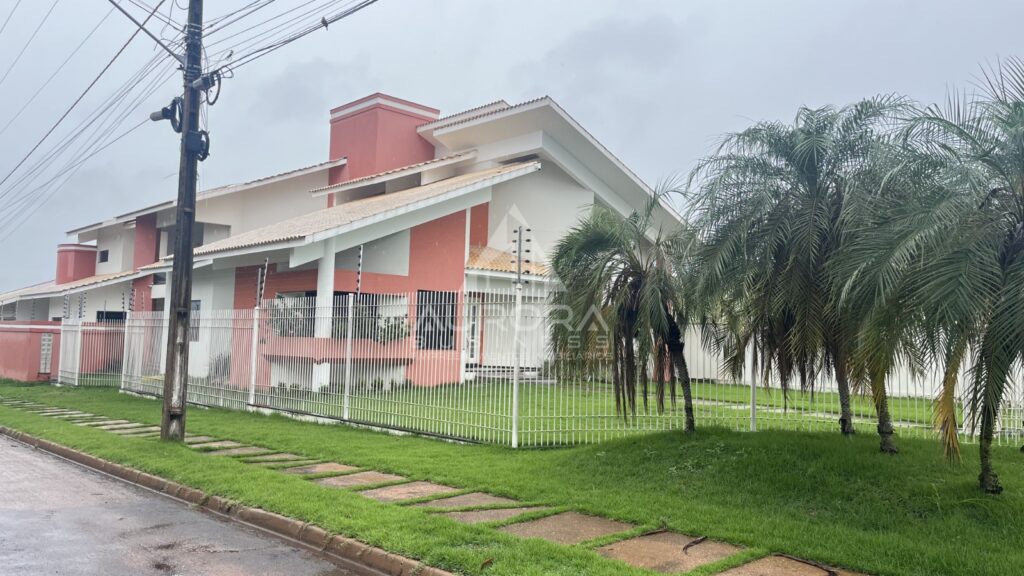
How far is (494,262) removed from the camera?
A: 2019 centimetres

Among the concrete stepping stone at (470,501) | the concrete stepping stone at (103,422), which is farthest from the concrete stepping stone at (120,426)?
the concrete stepping stone at (470,501)

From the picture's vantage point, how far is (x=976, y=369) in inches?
215

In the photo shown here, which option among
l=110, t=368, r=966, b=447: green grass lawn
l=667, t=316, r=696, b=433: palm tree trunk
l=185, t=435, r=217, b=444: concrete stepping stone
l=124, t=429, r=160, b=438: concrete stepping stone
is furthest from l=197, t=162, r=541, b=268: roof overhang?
l=667, t=316, r=696, b=433: palm tree trunk

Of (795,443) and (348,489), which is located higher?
(795,443)

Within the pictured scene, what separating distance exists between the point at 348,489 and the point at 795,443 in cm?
472

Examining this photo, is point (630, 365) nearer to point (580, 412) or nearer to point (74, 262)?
point (580, 412)

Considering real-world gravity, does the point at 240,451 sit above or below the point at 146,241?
below

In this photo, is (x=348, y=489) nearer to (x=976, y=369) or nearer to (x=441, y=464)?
(x=441, y=464)

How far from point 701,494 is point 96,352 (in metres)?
18.5

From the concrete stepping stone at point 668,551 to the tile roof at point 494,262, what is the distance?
1298 cm

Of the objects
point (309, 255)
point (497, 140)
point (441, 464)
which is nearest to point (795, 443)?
point (441, 464)

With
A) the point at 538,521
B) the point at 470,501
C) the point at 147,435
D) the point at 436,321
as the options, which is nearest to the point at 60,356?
the point at 147,435

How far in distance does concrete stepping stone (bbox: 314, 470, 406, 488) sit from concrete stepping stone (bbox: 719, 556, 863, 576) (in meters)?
4.19

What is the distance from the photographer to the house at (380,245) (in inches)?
448
